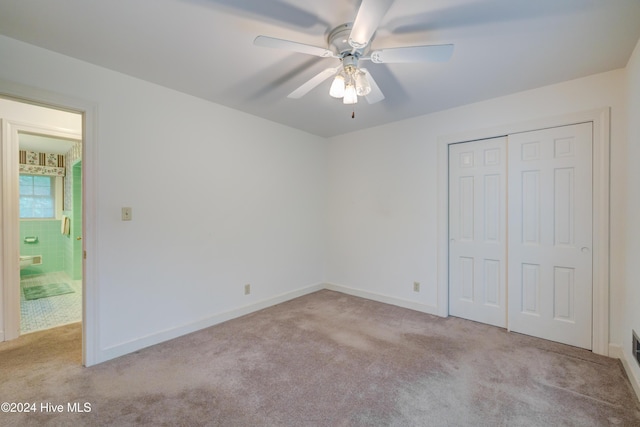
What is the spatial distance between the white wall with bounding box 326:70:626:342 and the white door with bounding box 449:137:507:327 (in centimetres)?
21

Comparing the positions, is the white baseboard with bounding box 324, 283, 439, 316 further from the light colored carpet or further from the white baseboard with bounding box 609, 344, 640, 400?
the white baseboard with bounding box 609, 344, 640, 400

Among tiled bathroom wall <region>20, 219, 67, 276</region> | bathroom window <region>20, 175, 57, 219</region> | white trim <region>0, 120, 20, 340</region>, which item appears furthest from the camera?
bathroom window <region>20, 175, 57, 219</region>

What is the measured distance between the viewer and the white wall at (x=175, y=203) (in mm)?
2277

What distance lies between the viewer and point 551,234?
103 inches

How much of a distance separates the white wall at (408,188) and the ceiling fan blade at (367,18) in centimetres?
214

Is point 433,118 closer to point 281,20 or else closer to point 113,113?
point 281,20

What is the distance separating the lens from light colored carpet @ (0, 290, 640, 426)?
1678 millimetres

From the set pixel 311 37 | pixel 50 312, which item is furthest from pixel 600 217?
pixel 50 312

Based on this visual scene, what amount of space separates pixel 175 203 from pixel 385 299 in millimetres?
2835

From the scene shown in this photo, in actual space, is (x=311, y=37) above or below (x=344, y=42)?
above

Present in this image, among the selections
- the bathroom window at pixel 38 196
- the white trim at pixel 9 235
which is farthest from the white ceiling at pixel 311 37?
the bathroom window at pixel 38 196

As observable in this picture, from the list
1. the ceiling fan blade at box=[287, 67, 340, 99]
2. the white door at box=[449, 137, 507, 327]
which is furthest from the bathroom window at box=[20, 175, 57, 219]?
the white door at box=[449, 137, 507, 327]

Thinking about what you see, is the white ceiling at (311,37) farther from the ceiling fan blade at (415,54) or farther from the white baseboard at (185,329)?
the white baseboard at (185,329)

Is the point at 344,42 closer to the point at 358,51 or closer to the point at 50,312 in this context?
the point at 358,51
